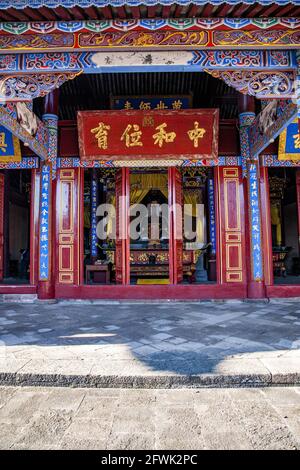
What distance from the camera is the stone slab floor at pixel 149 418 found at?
1686 millimetres

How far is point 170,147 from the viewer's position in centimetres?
636

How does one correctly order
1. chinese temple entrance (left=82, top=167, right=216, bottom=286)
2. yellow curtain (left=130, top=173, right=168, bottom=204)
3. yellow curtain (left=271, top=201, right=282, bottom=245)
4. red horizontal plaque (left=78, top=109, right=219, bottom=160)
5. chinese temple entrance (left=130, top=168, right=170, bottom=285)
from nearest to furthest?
red horizontal plaque (left=78, top=109, right=219, bottom=160)
chinese temple entrance (left=82, top=167, right=216, bottom=286)
chinese temple entrance (left=130, top=168, right=170, bottom=285)
yellow curtain (left=130, top=173, right=168, bottom=204)
yellow curtain (left=271, top=201, right=282, bottom=245)

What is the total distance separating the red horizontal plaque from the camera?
617 cm

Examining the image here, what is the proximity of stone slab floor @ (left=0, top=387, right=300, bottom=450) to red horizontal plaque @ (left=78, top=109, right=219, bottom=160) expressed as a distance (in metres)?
4.99

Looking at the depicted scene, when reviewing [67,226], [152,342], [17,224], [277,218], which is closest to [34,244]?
[67,226]

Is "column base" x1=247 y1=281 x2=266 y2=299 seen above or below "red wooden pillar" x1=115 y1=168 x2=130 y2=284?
below

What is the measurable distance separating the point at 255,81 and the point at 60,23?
257 centimetres

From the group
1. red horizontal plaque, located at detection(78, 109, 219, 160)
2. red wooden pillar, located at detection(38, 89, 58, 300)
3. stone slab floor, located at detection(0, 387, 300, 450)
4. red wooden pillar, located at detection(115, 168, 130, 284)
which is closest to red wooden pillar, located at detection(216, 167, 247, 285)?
red horizontal plaque, located at detection(78, 109, 219, 160)

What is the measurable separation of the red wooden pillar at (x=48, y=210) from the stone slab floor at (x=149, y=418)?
13.3 ft

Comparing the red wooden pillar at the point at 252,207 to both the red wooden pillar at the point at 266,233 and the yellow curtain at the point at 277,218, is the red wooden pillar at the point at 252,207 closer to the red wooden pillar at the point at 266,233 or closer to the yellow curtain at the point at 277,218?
the red wooden pillar at the point at 266,233

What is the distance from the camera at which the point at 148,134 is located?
6293mm

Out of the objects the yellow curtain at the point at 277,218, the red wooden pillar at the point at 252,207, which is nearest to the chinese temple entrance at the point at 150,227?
the red wooden pillar at the point at 252,207

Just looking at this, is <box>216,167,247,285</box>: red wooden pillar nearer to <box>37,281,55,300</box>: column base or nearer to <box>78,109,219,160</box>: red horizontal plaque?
<box>78,109,219,160</box>: red horizontal plaque

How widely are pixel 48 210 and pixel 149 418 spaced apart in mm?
5321
